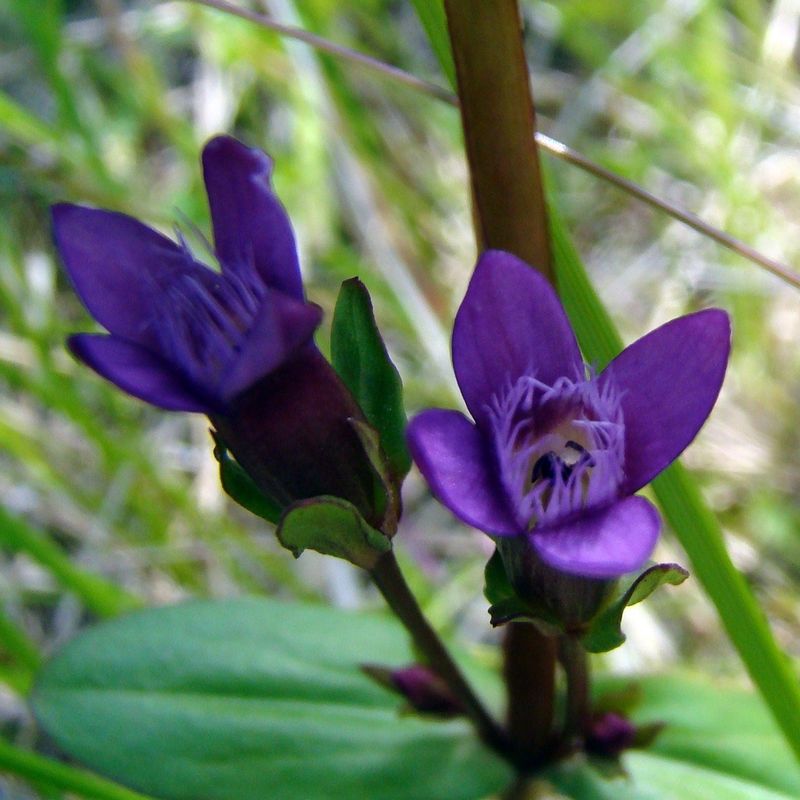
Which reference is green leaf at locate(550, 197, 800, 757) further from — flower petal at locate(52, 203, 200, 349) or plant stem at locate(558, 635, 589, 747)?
flower petal at locate(52, 203, 200, 349)

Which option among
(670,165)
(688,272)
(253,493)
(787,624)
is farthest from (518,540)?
(670,165)

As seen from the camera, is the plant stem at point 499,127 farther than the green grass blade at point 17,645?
No

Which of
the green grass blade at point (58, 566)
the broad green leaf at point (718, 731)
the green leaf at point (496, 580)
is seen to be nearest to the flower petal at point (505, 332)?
the green leaf at point (496, 580)

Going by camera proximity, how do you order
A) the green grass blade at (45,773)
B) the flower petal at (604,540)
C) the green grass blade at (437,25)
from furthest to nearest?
the green grass blade at (45,773), the green grass blade at (437,25), the flower petal at (604,540)

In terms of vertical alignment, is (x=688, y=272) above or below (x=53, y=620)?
above

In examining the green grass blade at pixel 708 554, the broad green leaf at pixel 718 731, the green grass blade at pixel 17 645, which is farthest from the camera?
the green grass blade at pixel 17 645

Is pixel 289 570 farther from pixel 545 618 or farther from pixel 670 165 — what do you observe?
pixel 670 165

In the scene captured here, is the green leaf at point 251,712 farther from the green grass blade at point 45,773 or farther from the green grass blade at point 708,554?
the green grass blade at point 708,554
